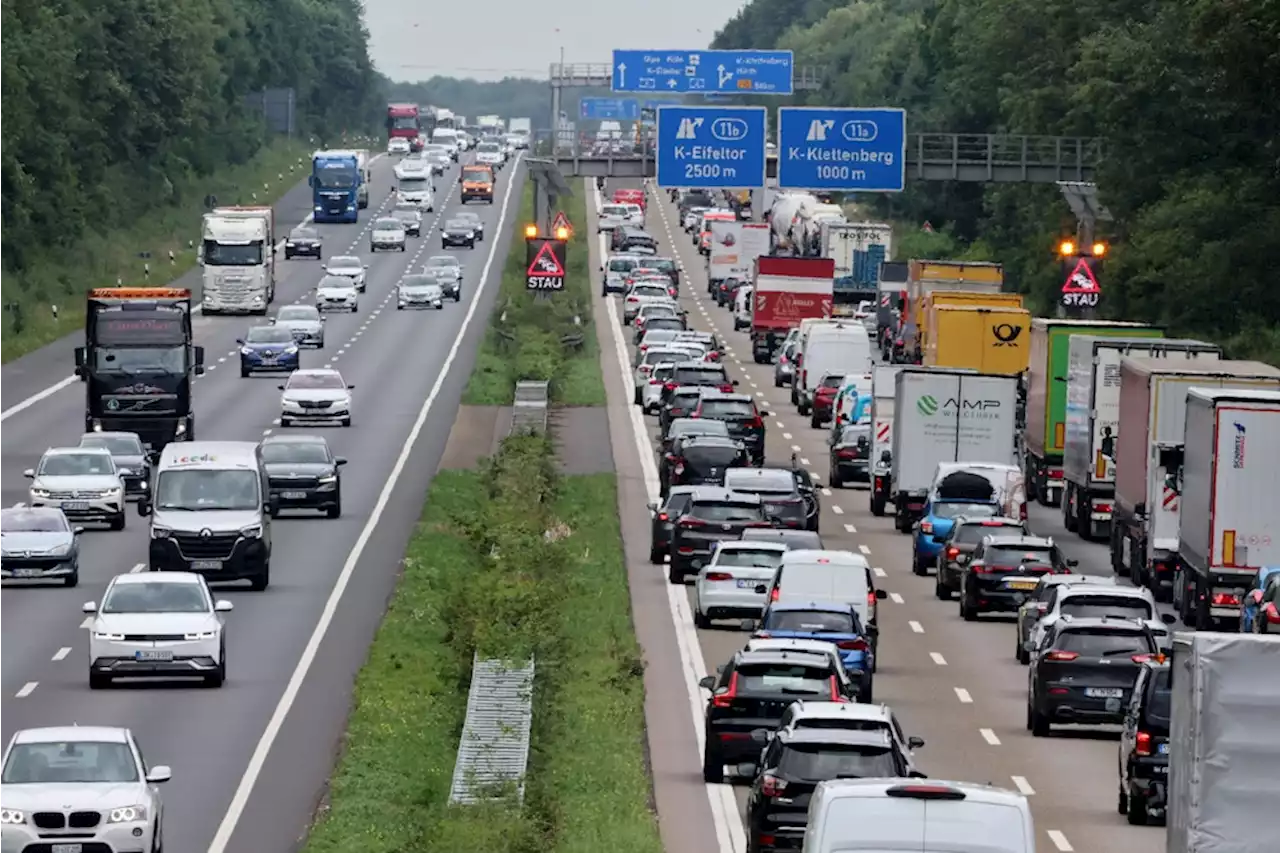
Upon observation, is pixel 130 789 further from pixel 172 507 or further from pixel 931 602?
pixel 931 602

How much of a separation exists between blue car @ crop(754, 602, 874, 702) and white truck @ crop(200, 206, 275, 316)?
67875mm

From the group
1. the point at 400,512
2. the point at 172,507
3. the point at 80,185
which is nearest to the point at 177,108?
the point at 80,185

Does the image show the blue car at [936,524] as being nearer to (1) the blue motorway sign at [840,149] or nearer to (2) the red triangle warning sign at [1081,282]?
(2) the red triangle warning sign at [1081,282]

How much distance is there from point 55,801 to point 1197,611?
22647mm

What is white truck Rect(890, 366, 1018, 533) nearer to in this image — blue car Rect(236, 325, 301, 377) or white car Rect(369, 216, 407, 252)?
blue car Rect(236, 325, 301, 377)

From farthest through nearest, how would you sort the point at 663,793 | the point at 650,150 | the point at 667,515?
1. the point at 650,150
2. the point at 667,515
3. the point at 663,793

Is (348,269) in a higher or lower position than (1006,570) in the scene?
higher

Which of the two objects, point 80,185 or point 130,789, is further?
point 80,185

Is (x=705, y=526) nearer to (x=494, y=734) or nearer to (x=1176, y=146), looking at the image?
(x=494, y=734)

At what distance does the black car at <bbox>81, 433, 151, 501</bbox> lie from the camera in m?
58.1

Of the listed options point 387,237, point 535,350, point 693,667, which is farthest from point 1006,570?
point 387,237

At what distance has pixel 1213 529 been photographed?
43.3 m

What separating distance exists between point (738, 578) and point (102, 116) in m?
99.9

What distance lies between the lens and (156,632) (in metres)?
36.8
